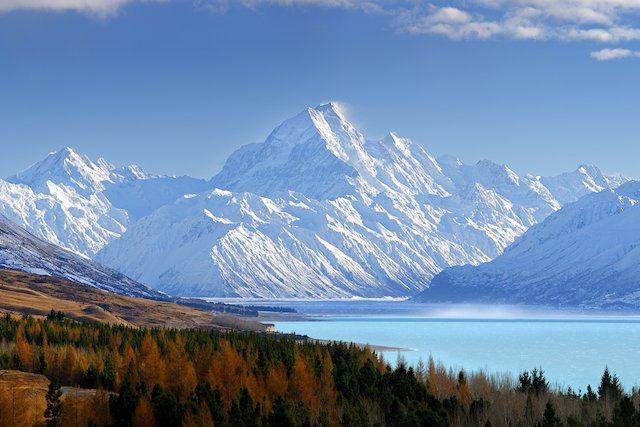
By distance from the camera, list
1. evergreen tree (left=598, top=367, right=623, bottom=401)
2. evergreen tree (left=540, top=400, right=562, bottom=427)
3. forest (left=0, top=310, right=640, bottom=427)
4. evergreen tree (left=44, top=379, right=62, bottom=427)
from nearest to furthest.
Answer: evergreen tree (left=44, top=379, right=62, bottom=427) < forest (left=0, top=310, right=640, bottom=427) < evergreen tree (left=540, top=400, right=562, bottom=427) < evergreen tree (left=598, top=367, right=623, bottom=401)

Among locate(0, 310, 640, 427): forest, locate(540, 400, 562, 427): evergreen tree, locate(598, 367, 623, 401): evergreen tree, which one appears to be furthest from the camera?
locate(598, 367, 623, 401): evergreen tree

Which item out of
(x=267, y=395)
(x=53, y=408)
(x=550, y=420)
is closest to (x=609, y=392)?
(x=550, y=420)

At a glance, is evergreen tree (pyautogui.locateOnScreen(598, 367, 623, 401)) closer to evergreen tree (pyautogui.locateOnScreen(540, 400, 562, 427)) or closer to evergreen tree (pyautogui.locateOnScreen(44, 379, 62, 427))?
evergreen tree (pyautogui.locateOnScreen(540, 400, 562, 427))

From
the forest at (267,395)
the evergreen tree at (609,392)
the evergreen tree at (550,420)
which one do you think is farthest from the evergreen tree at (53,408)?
the evergreen tree at (609,392)

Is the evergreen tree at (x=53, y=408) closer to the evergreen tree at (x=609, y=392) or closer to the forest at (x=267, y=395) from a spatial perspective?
the forest at (x=267, y=395)

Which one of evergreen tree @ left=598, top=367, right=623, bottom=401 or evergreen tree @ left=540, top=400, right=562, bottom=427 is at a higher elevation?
evergreen tree @ left=598, top=367, right=623, bottom=401

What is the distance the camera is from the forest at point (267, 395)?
7044 centimetres

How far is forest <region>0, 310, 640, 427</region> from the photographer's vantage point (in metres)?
70.4

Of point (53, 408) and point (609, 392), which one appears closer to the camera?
point (53, 408)

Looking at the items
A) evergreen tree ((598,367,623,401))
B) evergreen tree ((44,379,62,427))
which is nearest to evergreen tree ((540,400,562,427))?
Result: evergreen tree ((598,367,623,401))

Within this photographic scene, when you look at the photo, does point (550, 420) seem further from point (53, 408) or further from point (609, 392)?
point (53, 408)

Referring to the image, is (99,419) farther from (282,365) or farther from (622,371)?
(622,371)

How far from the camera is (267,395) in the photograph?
80.6 m

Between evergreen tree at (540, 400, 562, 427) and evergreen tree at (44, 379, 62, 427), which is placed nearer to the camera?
evergreen tree at (44, 379, 62, 427)
